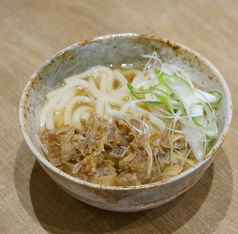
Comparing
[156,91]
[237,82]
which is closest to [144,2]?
[237,82]

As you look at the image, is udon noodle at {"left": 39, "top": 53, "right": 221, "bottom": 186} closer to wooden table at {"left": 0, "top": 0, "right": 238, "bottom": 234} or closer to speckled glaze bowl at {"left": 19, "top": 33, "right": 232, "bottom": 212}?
speckled glaze bowl at {"left": 19, "top": 33, "right": 232, "bottom": 212}

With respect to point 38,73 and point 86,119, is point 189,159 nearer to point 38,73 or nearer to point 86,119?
point 86,119

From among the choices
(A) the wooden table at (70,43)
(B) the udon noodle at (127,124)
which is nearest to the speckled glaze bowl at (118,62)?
(B) the udon noodle at (127,124)

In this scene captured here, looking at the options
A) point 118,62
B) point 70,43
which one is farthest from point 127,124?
point 70,43

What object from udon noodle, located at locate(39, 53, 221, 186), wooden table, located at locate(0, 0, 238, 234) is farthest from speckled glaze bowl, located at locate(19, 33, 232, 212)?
wooden table, located at locate(0, 0, 238, 234)

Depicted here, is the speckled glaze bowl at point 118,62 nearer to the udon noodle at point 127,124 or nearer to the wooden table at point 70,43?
the udon noodle at point 127,124

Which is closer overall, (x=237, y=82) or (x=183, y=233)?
(x=183, y=233)
